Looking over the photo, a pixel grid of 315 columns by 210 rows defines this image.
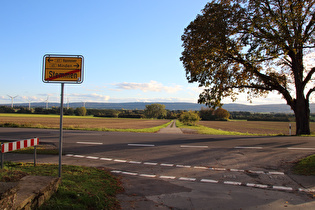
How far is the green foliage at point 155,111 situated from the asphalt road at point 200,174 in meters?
135

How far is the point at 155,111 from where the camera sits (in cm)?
15262

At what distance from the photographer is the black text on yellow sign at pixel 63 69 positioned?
Result: 16.3ft

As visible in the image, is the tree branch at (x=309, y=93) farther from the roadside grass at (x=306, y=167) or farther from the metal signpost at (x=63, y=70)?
the metal signpost at (x=63, y=70)

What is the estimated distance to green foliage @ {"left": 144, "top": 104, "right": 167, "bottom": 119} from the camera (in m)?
149

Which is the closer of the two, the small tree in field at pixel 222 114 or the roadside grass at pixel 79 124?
the roadside grass at pixel 79 124

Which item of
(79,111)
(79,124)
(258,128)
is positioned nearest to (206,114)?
(258,128)

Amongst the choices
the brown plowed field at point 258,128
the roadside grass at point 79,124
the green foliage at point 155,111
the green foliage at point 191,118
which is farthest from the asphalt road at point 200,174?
the green foliage at point 155,111

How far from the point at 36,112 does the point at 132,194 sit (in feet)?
387

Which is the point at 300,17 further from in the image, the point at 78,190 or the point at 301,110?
the point at 78,190

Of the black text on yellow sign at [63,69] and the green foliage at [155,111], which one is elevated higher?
the black text on yellow sign at [63,69]

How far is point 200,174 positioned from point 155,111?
145689mm

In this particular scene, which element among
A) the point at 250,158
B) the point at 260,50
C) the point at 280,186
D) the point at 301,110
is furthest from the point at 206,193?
the point at 301,110

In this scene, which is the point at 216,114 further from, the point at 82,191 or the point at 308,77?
the point at 82,191

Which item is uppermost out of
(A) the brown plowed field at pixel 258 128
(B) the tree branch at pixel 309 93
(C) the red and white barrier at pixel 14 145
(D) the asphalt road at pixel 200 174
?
(B) the tree branch at pixel 309 93
